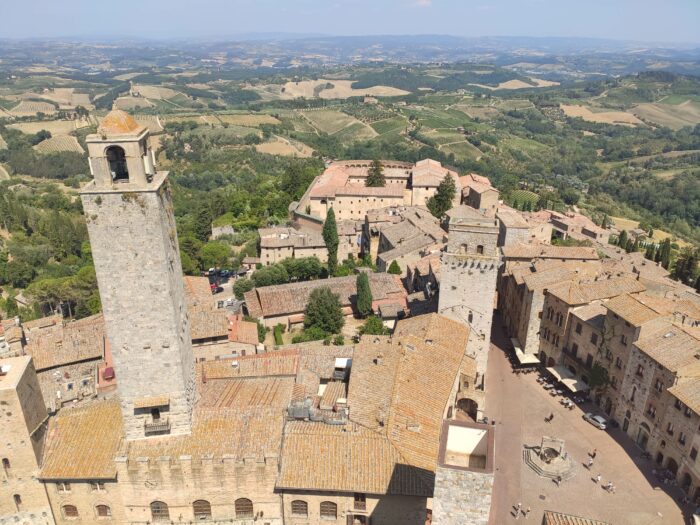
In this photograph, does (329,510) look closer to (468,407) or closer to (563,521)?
(563,521)

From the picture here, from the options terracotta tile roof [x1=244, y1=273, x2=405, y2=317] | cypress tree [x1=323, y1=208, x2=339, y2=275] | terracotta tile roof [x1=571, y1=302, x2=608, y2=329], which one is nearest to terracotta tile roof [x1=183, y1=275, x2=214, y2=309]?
terracotta tile roof [x1=244, y1=273, x2=405, y2=317]

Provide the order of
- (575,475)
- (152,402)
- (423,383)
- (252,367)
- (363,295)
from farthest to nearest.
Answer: (363,295), (252,367), (575,475), (423,383), (152,402)

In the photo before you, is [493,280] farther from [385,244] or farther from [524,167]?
[524,167]

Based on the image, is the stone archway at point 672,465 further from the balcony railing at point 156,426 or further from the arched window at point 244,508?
the balcony railing at point 156,426

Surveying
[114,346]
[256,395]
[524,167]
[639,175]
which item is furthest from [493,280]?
[639,175]

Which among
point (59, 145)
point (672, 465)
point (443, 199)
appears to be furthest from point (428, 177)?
point (59, 145)

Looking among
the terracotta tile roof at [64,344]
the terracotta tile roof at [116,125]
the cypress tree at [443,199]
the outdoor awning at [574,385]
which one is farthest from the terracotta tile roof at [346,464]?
the cypress tree at [443,199]
